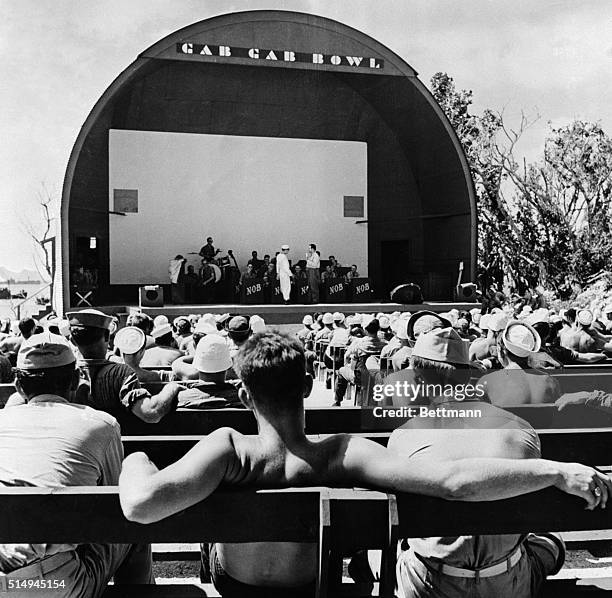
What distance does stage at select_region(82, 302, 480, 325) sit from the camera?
14727 mm

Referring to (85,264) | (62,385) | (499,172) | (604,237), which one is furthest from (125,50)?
(62,385)

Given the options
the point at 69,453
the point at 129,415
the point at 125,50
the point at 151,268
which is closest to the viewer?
the point at 69,453

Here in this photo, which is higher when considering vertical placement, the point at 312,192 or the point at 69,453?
the point at 312,192

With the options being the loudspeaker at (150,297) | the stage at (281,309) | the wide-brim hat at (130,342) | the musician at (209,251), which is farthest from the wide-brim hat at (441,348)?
the musician at (209,251)

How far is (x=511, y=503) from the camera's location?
1.73 meters

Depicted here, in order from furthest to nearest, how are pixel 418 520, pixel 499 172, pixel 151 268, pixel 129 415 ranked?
pixel 499 172 → pixel 151 268 → pixel 129 415 → pixel 418 520

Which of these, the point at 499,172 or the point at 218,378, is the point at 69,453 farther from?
the point at 499,172

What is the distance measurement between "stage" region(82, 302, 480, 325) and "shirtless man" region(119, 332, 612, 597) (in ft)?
42.0

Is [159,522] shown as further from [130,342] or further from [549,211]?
[549,211]

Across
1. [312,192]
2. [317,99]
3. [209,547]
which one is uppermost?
[317,99]

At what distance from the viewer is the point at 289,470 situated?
5.64 feet

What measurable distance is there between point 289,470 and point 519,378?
1.91m

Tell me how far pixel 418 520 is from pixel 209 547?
602 millimetres

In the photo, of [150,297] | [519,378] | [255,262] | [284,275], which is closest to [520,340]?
[519,378]
